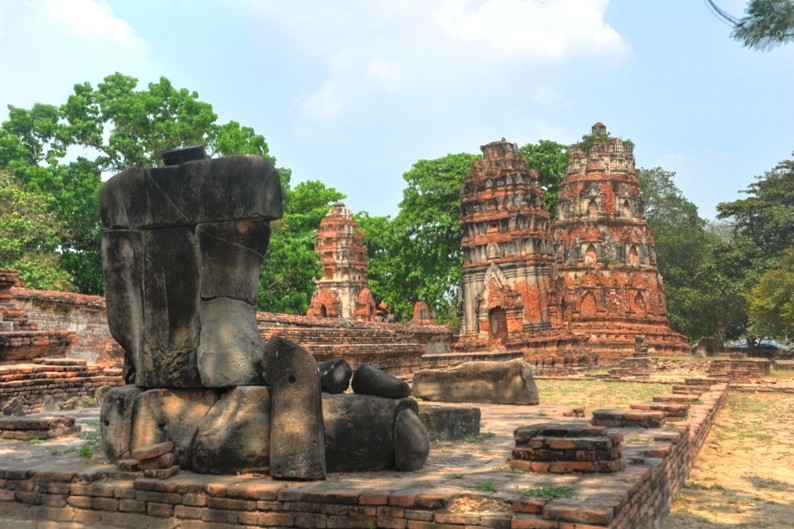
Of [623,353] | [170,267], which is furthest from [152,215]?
[623,353]

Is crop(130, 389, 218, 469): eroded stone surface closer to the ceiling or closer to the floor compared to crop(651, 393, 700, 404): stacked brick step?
closer to the ceiling

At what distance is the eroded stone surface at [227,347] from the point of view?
5.57 m

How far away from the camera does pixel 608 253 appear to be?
118 feet

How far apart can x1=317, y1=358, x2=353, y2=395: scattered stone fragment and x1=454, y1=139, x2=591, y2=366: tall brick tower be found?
23367 millimetres

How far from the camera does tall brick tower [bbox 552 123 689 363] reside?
35156mm

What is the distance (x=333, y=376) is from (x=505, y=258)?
25.9 metres

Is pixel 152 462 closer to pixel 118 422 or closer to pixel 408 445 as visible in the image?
pixel 118 422

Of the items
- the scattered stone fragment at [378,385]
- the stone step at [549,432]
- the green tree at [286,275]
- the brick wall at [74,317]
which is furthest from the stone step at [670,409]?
the green tree at [286,275]

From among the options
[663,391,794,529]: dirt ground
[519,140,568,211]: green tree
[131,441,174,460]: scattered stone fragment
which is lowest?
[663,391,794,529]: dirt ground

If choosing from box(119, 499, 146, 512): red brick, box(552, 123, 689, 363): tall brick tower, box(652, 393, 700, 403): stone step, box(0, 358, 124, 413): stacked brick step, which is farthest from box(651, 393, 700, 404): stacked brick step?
box(552, 123, 689, 363): tall brick tower

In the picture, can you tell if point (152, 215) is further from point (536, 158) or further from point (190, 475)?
point (536, 158)

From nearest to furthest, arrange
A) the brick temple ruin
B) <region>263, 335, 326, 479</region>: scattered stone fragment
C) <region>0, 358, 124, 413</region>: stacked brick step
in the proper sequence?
1. <region>263, 335, 326, 479</region>: scattered stone fragment
2. <region>0, 358, 124, 413</region>: stacked brick step
3. the brick temple ruin

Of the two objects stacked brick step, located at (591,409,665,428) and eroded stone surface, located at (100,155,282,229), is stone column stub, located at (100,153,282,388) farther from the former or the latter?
stacked brick step, located at (591,409,665,428)

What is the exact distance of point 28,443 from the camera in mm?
6797
